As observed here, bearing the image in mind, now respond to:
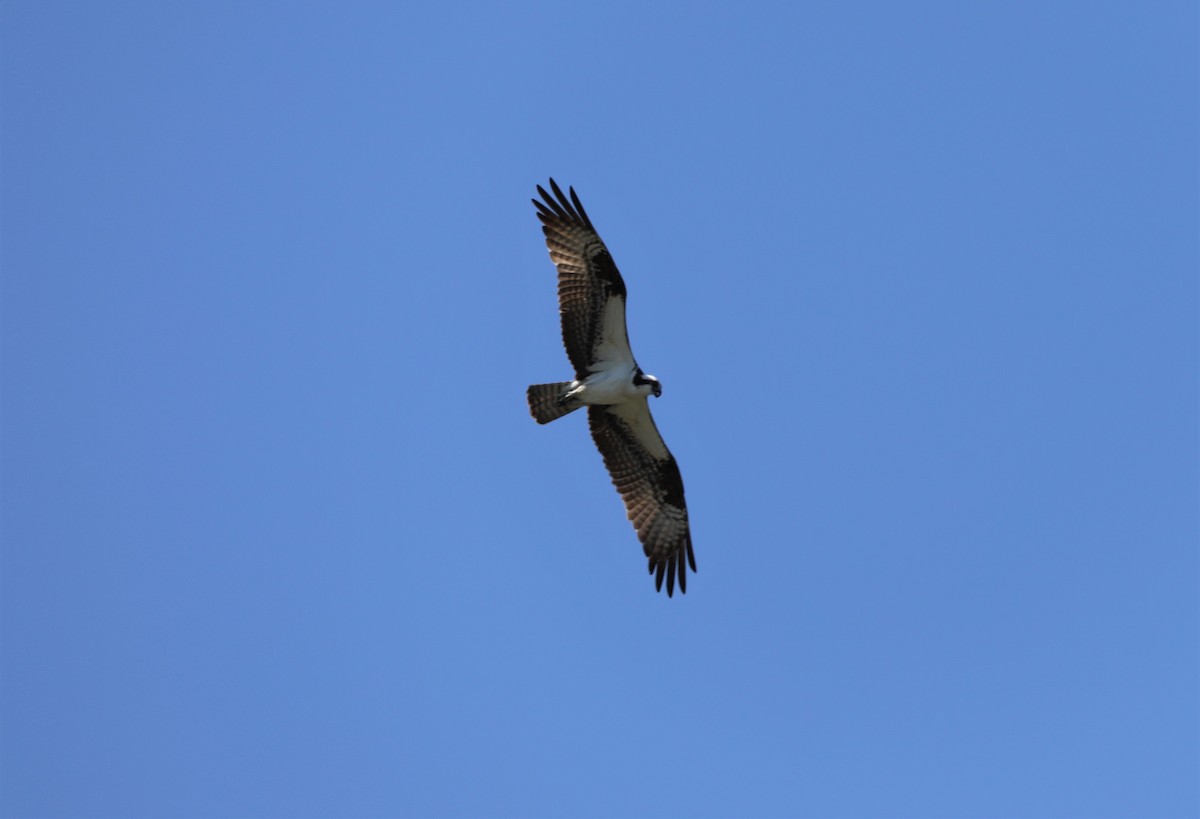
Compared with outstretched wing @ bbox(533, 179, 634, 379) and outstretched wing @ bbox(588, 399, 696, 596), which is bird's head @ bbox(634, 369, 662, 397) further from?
outstretched wing @ bbox(588, 399, 696, 596)

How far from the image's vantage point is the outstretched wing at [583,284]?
56.3 ft

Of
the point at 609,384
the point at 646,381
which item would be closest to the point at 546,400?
the point at 609,384

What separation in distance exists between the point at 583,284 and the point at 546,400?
1.34 m

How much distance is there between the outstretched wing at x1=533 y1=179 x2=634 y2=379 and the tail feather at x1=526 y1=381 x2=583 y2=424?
0.38 m

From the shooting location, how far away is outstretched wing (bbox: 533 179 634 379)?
56.3 ft

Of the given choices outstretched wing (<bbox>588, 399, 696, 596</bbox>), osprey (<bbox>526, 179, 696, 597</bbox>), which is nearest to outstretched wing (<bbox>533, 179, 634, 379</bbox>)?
osprey (<bbox>526, 179, 696, 597</bbox>)

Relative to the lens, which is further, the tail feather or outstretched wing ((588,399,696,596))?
outstretched wing ((588,399,696,596))

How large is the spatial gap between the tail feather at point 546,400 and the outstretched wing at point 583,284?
0.38 m

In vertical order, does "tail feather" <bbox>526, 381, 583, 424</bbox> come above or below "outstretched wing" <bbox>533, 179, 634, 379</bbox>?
below

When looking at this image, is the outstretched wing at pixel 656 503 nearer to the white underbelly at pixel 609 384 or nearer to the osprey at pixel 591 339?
the osprey at pixel 591 339

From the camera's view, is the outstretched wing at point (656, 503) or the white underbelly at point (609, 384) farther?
the outstretched wing at point (656, 503)

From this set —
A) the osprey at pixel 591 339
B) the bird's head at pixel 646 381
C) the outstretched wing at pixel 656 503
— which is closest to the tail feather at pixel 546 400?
the osprey at pixel 591 339

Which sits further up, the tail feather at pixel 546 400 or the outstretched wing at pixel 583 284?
the outstretched wing at pixel 583 284

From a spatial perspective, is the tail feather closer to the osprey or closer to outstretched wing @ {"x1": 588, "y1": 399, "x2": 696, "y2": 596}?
the osprey
